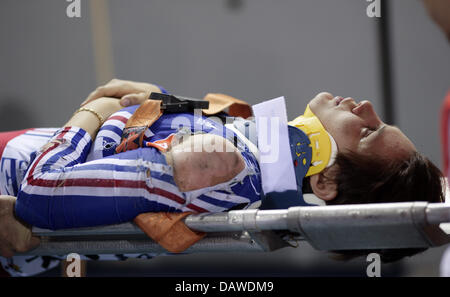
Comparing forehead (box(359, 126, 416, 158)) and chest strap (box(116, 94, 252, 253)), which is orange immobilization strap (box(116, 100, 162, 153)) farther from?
forehead (box(359, 126, 416, 158))

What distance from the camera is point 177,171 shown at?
100cm

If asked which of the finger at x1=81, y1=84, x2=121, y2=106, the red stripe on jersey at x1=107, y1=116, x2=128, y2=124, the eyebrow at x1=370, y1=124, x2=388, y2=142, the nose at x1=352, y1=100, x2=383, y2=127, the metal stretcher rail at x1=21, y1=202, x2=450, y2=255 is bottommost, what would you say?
the metal stretcher rail at x1=21, y1=202, x2=450, y2=255

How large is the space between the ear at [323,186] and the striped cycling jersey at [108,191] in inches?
4.9

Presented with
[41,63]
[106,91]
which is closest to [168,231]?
[106,91]

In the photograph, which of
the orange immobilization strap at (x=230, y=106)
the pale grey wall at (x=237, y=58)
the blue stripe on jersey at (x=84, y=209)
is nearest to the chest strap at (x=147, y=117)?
the orange immobilization strap at (x=230, y=106)

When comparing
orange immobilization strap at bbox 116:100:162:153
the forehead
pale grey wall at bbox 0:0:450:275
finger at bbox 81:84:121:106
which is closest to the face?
the forehead

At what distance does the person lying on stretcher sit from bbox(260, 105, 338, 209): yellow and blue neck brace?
0.05ft

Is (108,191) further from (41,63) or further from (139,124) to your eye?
(41,63)

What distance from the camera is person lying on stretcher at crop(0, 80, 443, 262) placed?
3.31ft

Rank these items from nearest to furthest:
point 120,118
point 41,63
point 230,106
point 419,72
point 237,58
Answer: point 120,118, point 230,106, point 419,72, point 237,58, point 41,63

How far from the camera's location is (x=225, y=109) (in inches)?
50.3

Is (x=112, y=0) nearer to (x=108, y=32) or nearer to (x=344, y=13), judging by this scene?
(x=108, y=32)

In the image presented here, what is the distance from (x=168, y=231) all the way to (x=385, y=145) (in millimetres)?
410

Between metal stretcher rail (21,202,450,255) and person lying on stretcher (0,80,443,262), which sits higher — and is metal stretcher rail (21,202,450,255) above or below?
below
